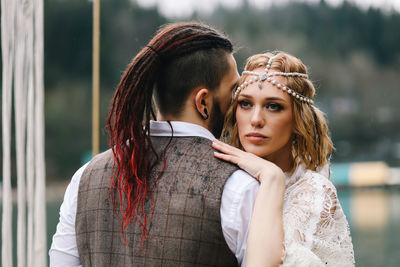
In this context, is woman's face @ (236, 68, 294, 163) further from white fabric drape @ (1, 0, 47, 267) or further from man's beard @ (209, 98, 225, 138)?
white fabric drape @ (1, 0, 47, 267)

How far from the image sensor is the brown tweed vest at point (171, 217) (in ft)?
3.37

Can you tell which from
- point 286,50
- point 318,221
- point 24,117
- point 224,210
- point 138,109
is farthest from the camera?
point 286,50

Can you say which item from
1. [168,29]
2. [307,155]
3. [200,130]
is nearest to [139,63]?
[168,29]

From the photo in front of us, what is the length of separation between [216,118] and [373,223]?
9279 mm

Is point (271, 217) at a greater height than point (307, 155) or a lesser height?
lesser

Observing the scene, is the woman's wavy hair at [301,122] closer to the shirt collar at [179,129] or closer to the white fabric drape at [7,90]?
the shirt collar at [179,129]

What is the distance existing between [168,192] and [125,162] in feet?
0.43

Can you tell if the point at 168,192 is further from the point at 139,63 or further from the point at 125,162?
the point at 139,63

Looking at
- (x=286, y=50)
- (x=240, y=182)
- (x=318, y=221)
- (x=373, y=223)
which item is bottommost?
(x=373, y=223)

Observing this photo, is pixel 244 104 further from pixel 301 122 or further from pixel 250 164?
pixel 250 164

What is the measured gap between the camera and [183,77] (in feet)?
3.74

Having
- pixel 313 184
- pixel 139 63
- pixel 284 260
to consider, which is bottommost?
pixel 284 260

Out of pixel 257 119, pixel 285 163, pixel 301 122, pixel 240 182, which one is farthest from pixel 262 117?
pixel 240 182

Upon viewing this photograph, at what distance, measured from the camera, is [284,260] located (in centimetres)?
106
